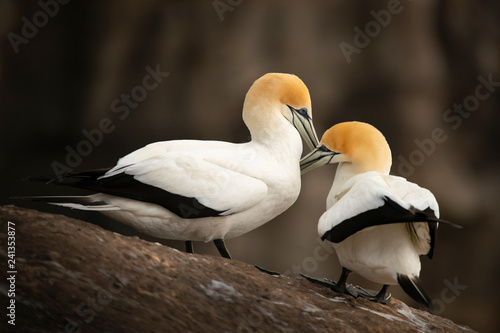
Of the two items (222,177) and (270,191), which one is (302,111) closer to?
(270,191)

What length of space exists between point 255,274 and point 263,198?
33 centimetres

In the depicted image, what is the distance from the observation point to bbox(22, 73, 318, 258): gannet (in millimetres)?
2865

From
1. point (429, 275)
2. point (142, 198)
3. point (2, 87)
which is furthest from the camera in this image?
point (429, 275)

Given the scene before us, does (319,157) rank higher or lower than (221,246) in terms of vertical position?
higher

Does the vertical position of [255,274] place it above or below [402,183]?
below

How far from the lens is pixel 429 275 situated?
5102 mm

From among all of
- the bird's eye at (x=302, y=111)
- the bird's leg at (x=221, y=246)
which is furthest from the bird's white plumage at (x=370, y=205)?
the bird's leg at (x=221, y=246)

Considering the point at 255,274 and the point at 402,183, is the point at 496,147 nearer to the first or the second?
the point at 402,183

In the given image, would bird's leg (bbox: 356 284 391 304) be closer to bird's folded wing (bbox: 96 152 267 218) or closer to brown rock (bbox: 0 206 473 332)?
brown rock (bbox: 0 206 473 332)

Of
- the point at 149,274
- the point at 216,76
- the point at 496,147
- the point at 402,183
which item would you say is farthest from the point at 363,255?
the point at 496,147

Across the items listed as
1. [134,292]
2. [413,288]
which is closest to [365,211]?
[413,288]

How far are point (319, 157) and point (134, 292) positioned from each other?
121 centimetres

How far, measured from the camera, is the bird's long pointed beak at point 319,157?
3205 mm

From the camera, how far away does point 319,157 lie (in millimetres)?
3223
